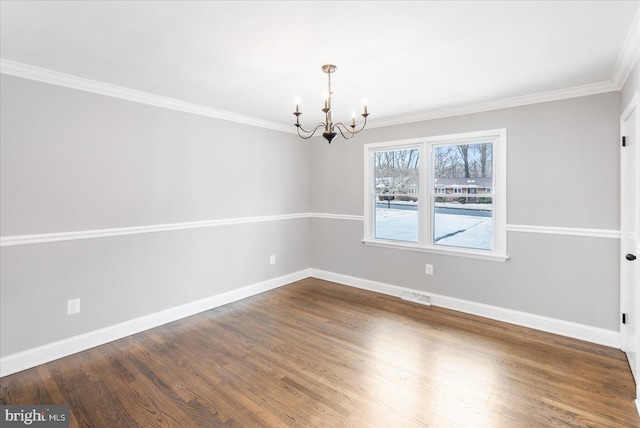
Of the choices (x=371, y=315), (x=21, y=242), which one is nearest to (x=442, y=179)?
(x=371, y=315)

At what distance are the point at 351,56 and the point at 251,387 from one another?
2.55 m

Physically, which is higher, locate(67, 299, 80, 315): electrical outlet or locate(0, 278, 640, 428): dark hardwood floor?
locate(67, 299, 80, 315): electrical outlet

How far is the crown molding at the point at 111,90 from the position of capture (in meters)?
2.53

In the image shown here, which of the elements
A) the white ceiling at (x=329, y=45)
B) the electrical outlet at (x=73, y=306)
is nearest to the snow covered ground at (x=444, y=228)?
the white ceiling at (x=329, y=45)

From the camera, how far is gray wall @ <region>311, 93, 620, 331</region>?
296 cm

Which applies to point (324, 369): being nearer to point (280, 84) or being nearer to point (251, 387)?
point (251, 387)

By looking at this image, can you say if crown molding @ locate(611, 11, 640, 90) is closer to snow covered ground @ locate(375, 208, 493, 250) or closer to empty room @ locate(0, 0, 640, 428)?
empty room @ locate(0, 0, 640, 428)

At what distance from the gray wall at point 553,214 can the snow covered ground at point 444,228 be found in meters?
0.23

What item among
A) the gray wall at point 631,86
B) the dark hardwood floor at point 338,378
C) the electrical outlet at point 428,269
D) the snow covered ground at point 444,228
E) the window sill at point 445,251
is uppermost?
the gray wall at point 631,86

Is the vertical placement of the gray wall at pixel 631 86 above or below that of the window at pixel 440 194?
above

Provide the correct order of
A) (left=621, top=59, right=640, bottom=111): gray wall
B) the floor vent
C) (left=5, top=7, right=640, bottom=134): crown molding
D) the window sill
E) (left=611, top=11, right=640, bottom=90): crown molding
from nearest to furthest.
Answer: (left=611, top=11, right=640, bottom=90): crown molding < (left=621, top=59, right=640, bottom=111): gray wall < (left=5, top=7, right=640, bottom=134): crown molding < the window sill < the floor vent

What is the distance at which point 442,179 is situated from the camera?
4.02m

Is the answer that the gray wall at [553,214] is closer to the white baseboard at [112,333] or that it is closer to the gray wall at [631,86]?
the gray wall at [631,86]

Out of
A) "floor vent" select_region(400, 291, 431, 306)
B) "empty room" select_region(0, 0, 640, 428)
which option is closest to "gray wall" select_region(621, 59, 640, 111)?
"empty room" select_region(0, 0, 640, 428)
